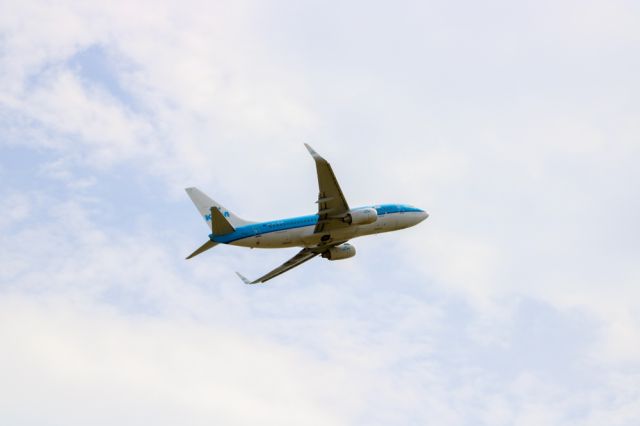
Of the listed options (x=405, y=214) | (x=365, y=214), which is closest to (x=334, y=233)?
(x=365, y=214)

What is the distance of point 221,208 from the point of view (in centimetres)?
7756

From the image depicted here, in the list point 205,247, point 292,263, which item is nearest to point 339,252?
point 292,263

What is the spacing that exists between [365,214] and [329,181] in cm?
592

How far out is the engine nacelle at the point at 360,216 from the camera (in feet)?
238

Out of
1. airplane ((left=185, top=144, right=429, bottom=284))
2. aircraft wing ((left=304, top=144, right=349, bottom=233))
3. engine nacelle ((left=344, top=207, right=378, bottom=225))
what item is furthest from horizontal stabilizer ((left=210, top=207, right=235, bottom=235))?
engine nacelle ((left=344, top=207, right=378, bottom=225))

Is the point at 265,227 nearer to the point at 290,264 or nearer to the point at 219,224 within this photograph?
the point at 219,224

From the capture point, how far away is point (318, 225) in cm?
7294

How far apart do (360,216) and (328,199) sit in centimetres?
396

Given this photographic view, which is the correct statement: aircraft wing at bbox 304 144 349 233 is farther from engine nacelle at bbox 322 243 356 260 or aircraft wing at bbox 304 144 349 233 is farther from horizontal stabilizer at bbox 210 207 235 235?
horizontal stabilizer at bbox 210 207 235 235

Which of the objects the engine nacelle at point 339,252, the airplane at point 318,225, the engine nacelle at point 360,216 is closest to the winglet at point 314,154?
→ the airplane at point 318,225

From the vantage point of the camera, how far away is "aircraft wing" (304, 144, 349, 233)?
219ft

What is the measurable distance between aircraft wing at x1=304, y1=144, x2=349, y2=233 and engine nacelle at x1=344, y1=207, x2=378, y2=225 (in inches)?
20.4

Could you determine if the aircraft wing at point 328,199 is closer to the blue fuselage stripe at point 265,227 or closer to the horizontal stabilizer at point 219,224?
the blue fuselage stripe at point 265,227

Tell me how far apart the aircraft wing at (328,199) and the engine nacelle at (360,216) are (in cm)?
52
